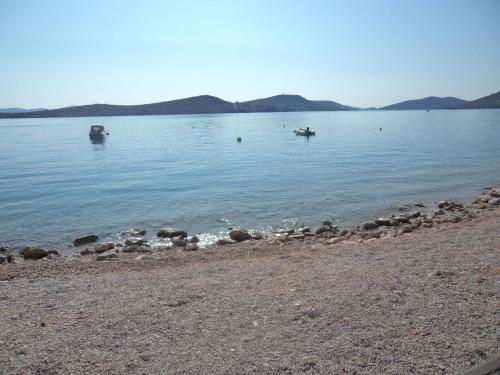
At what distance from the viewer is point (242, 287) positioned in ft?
22.1

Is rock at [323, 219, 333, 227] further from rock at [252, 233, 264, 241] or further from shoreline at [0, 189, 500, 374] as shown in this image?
shoreline at [0, 189, 500, 374]

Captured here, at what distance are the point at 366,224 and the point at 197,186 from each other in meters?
11.0

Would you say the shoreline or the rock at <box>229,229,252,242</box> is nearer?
the shoreline

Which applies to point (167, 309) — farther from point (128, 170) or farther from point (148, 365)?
point (128, 170)

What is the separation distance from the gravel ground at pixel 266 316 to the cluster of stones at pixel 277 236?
240 centimetres

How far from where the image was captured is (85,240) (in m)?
12.7

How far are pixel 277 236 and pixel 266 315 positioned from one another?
6701 mm

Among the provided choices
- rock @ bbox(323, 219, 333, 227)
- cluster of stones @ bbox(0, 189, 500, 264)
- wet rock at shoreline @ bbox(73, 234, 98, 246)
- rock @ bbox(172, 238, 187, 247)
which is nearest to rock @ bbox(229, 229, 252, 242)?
cluster of stones @ bbox(0, 189, 500, 264)

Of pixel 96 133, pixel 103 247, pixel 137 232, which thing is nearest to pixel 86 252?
pixel 103 247

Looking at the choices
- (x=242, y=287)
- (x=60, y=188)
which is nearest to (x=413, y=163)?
(x=60, y=188)

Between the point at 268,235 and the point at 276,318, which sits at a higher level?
the point at 276,318

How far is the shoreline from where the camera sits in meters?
4.35

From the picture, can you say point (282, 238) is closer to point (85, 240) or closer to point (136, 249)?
point (136, 249)

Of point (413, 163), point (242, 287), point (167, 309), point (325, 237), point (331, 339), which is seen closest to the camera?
point (331, 339)
